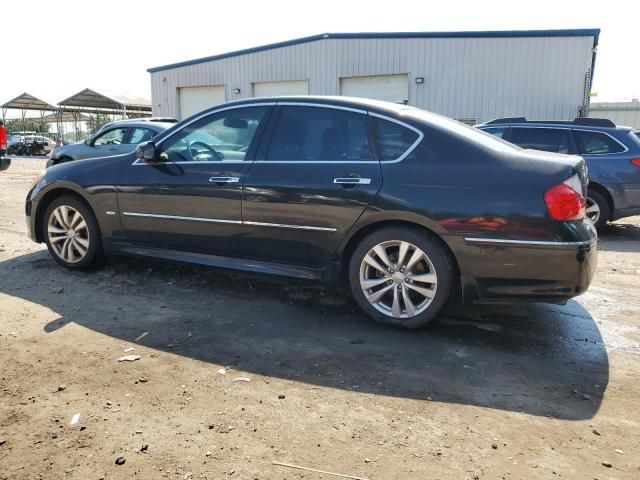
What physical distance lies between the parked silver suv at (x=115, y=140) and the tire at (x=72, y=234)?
566 centimetres

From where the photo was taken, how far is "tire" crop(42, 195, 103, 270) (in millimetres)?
5039

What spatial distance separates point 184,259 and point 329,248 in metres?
1.43

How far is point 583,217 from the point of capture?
359cm

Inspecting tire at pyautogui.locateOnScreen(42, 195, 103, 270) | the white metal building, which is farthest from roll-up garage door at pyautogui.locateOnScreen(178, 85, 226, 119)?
tire at pyautogui.locateOnScreen(42, 195, 103, 270)

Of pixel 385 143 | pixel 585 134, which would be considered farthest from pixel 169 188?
pixel 585 134

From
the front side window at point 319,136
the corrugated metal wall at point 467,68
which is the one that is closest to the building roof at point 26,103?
the corrugated metal wall at point 467,68

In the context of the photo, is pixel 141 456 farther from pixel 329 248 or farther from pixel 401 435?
pixel 329 248

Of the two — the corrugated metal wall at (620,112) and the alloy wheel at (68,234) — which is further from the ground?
the corrugated metal wall at (620,112)

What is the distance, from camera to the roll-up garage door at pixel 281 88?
20.0 m

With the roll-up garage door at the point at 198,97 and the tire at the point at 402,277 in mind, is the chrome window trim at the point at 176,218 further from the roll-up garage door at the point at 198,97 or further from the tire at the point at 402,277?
the roll-up garage door at the point at 198,97

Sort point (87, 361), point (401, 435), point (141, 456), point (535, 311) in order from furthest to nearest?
1. point (535, 311)
2. point (87, 361)
3. point (401, 435)
4. point (141, 456)

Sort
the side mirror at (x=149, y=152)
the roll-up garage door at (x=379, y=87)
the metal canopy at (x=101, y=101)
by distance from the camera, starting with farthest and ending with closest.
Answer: the metal canopy at (x=101, y=101)
the roll-up garage door at (x=379, y=87)
the side mirror at (x=149, y=152)

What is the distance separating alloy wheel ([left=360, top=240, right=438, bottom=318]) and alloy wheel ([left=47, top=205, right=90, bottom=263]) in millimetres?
2860

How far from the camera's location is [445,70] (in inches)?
687
